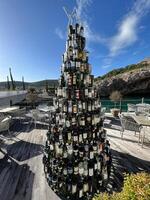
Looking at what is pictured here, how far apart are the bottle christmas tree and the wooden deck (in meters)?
0.44

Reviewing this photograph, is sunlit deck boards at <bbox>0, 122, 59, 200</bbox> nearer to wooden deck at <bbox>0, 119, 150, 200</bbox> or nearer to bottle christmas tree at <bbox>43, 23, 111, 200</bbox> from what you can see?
wooden deck at <bbox>0, 119, 150, 200</bbox>

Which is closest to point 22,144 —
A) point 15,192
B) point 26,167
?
point 26,167

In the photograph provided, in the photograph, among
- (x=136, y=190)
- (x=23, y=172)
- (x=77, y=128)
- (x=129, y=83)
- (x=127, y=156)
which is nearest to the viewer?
(x=136, y=190)

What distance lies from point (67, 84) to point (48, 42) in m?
10.5

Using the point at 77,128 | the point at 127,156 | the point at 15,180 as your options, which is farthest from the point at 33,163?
the point at 127,156

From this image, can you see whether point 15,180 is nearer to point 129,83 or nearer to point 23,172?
point 23,172

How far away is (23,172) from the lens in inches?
160

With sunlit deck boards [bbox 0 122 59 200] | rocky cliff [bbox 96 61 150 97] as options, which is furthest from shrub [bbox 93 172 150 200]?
rocky cliff [bbox 96 61 150 97]

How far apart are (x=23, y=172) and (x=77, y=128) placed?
1953mm

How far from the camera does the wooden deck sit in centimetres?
335

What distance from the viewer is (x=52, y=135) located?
3.46 meters

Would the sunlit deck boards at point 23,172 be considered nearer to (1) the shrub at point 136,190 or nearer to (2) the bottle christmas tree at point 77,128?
(2) the bottle christmas tree at point 77,128

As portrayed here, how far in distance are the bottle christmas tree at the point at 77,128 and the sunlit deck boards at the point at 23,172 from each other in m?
0.39

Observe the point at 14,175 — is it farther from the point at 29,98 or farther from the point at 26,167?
the point at 29,98
